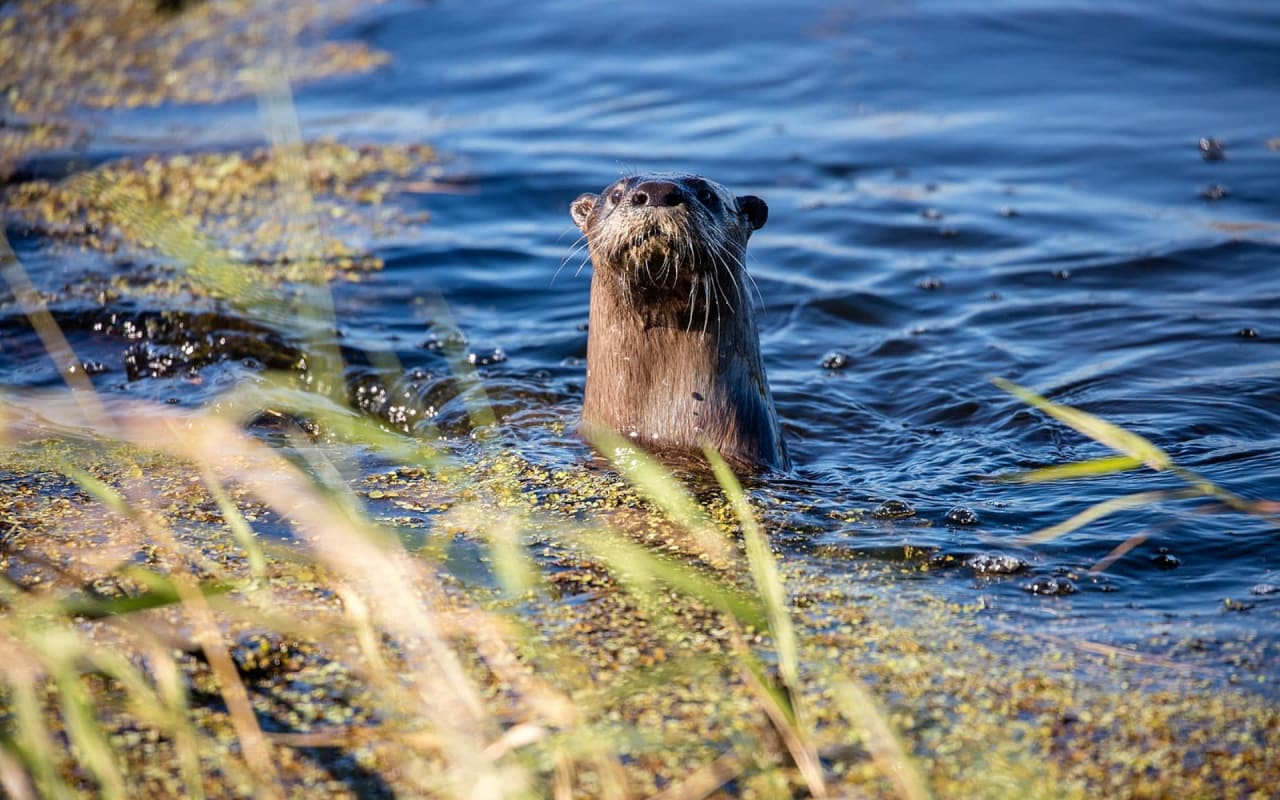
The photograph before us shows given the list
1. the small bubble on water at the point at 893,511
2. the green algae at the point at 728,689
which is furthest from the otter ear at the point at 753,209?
the green algae at the point at 728,689

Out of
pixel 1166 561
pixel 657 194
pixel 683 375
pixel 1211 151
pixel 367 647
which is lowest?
pixel 1166 561

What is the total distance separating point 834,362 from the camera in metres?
5.71

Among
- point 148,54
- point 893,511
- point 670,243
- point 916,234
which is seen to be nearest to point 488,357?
point 670,243

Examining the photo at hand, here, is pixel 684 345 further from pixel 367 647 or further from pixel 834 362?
pixel 367 647

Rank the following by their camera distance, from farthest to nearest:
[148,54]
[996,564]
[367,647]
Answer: [148,54]
[996,564]
[367,647]

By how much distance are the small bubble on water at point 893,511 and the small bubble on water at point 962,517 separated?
103mm

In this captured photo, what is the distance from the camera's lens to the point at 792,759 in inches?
98.7

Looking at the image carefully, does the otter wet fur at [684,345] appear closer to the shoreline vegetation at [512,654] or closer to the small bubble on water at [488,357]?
the shoreline vegetation at [512,654]

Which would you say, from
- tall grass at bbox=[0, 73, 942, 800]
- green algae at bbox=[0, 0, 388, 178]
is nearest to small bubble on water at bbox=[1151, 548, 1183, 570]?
tall grass at bbox=[0, 73, 942, 800]

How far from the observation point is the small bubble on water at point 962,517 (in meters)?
3.78

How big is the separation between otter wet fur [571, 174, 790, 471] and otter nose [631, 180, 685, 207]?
0.10 meters

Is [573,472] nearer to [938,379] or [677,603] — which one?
[677,603]

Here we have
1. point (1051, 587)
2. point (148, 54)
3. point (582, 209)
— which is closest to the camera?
point (1051, 587)

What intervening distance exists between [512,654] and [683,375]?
155 cm
